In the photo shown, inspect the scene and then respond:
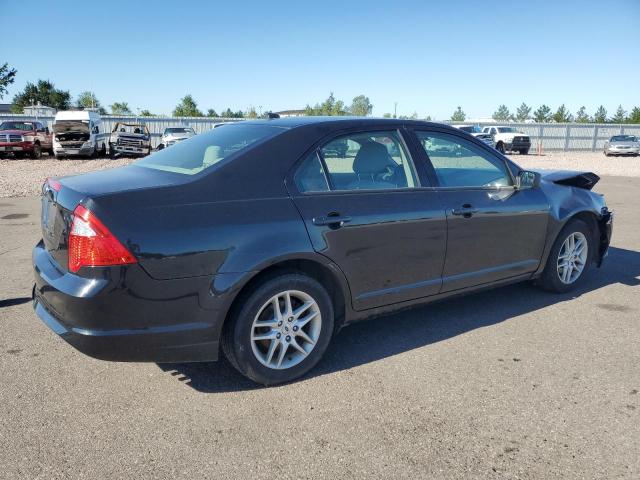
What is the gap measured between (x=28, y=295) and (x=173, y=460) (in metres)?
3.03

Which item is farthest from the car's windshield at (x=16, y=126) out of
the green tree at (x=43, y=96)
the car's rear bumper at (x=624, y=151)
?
the green tree at (x=43, y=96)

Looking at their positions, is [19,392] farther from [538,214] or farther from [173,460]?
[538,214]

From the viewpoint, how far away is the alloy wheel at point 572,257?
15.9 ft

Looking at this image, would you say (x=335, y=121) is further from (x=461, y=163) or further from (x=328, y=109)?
(x=328, y=109)

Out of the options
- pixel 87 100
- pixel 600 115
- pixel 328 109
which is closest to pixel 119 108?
pixel 87 100

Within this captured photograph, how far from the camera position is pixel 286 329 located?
319cm

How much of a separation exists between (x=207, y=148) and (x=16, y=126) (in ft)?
84.2

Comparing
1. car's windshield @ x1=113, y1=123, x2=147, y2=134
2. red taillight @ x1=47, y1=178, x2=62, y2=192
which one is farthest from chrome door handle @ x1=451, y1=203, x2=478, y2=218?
car's windshield @ x1=113, y1=123, x2=147, y2=134

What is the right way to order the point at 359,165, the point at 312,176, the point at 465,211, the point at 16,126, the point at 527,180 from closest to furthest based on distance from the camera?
the point at 312,176
the point at 359,165
the point at 465,211
the point at 527,180
the point at 16,126

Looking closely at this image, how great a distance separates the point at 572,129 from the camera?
44469 millimetres

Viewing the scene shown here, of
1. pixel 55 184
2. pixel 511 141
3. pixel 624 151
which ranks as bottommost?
pixel 624 151

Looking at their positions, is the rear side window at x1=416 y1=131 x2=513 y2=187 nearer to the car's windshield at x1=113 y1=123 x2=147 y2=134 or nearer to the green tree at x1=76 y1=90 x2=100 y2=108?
the car's windshield at x1=113 y1=123 x2=147 y2=134

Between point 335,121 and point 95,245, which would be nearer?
point 95,245

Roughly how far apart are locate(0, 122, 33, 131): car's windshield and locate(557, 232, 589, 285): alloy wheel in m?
26.2
